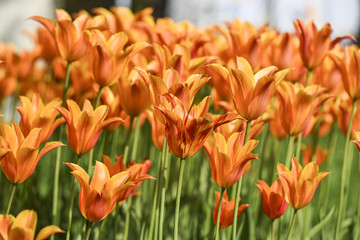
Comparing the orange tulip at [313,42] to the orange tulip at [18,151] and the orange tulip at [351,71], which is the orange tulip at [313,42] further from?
the orange tulip at [18,151]

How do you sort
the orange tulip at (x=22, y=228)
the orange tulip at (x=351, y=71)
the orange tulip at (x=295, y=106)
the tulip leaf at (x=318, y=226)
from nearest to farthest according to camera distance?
1. the orange tulip at (x=22, y=228)
2. the orange tulip at (x=295, y=106)
3. the orange tulip at (x=351, y=71)
4. the tulip leaf at (x=318, y=226)

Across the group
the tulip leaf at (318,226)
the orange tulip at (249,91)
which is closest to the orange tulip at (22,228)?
the orange tulip at (249,91)

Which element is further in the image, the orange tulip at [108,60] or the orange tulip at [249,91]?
the orange tulip at [108,60]

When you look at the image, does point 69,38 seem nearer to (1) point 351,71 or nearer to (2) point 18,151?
(2) point 18,151

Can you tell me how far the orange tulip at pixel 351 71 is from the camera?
1345 mm

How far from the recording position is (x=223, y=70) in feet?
3.59

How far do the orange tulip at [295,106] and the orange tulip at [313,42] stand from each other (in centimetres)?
22

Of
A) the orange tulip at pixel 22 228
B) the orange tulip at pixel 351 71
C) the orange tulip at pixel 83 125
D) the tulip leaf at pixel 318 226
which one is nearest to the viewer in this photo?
the orange tulip at pixel 22 228

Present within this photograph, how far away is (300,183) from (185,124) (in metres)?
0.30

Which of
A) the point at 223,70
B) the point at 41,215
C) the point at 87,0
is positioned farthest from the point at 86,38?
the point at 87,0

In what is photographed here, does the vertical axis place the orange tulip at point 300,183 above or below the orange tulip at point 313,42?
below

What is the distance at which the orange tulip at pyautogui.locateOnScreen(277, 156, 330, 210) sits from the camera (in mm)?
1084

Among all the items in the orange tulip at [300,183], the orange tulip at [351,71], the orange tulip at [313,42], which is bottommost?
the orange tulip at [300,183]

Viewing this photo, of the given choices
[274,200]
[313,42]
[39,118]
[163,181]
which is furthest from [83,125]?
[313,42]
